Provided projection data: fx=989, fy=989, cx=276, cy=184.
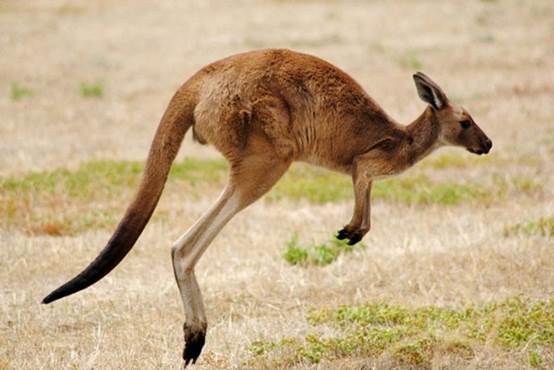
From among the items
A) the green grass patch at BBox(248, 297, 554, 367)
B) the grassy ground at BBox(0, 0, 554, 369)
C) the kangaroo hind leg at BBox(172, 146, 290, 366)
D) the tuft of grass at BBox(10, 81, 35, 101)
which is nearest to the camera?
the kangaroo hind leg at BBox(172, 146, 290, 366)

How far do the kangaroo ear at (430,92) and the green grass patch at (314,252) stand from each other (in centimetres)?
200

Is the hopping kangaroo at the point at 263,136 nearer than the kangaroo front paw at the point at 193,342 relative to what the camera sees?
No

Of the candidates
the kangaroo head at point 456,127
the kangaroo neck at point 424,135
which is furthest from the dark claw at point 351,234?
the kangaroo head at point 456,127

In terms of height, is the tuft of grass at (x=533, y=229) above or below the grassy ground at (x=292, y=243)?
above

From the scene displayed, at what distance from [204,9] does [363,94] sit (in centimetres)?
2632

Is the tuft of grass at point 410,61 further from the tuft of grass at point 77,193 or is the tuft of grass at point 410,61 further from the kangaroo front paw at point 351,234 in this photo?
the kangaroo front paw at point 351,234

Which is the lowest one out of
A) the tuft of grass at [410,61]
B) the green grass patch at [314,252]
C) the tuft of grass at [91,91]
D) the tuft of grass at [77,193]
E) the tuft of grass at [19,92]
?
the tuft of grass at [19,92]

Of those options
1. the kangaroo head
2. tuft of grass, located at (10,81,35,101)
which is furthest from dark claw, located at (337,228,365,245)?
tuft of grass, located at (10,81,35,101)

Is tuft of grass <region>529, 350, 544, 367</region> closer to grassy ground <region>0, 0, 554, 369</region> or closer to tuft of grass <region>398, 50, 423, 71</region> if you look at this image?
grassy ground <region>0, 0, 554, 369</region>

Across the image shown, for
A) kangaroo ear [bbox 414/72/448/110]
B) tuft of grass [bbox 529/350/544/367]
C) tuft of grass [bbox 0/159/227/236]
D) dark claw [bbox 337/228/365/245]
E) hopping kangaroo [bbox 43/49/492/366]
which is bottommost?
tuft of grass [bbox 0/159/227/236]

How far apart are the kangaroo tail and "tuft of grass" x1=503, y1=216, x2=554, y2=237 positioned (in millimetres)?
3753

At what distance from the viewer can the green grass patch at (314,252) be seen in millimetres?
8195

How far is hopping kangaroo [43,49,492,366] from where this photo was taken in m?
5.91

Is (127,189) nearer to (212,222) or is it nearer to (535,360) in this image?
(212,222)
